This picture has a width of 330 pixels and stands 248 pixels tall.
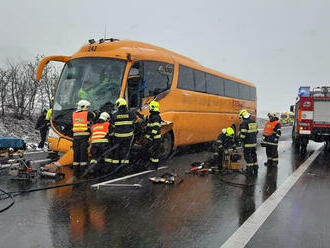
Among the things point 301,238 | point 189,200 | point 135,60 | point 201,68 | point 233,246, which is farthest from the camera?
point 201,68

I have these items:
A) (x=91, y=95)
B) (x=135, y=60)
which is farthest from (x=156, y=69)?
(x=91, y=95)

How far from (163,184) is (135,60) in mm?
3947

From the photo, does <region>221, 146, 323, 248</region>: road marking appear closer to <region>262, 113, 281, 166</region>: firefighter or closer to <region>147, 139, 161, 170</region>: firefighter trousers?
<region>262, 113, 281, 166</region>: firefighter

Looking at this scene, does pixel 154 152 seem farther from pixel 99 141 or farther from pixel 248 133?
pixel 248 133

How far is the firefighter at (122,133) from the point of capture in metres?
8.49

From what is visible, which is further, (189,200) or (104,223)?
(189,200)

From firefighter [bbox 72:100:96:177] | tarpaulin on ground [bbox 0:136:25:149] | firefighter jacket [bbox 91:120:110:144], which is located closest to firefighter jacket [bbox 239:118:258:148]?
firefighter jacket [bbox 91:120:110:144]

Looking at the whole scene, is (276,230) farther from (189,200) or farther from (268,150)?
(268,150)

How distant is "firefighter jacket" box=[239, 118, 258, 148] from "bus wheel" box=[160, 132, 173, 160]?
105 inches

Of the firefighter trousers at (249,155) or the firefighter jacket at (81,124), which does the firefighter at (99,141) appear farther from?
the firefighter trousers at (249,155)

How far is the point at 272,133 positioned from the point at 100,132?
16.9 ft

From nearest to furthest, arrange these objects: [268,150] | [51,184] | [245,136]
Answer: [51,184]
[245,136]
[268,150]

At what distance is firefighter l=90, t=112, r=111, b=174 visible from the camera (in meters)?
8.34

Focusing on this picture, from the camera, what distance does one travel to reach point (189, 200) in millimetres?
6266
